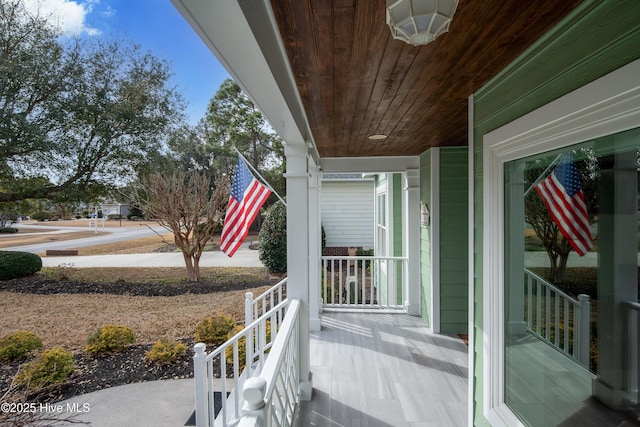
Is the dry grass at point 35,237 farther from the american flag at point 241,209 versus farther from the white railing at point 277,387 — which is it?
the white railing at point 277,387

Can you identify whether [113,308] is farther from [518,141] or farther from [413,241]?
[518,141]

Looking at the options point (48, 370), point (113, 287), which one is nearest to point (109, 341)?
point (48, 370)

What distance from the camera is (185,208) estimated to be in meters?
7.17

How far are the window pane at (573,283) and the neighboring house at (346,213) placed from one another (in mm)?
8083

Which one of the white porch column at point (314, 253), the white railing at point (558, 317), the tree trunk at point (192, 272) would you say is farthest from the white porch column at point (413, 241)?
the tree trunk at point (192, 272)

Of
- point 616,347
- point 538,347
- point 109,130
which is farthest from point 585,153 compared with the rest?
point 109,130

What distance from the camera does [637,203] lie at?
102 centimetres

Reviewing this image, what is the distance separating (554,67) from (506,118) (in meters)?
0.40

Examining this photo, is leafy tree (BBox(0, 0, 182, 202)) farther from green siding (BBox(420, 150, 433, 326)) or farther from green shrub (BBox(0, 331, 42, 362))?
green siding (BBox(420, 150, 433, 326))

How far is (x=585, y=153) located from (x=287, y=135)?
184 cm

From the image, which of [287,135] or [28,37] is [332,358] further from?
[28,37]

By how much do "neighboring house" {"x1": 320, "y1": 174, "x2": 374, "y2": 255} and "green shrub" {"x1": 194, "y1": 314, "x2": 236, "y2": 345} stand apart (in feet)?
17.6

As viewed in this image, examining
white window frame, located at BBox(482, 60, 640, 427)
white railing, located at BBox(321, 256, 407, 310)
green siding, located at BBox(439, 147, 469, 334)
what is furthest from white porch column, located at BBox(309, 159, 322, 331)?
white window frame, located at BBox(482, 60, 640, 427)

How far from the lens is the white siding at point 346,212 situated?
9820 mm
